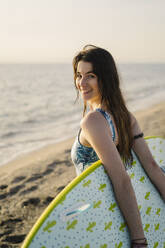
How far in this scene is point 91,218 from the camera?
1354mm

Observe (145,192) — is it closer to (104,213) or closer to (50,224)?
(104,213)

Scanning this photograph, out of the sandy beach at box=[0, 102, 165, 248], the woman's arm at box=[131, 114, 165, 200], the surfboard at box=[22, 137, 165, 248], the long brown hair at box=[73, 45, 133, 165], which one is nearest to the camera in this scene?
the surfboard at box=[22, 137, 165, 248]

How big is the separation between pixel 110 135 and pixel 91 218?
48 centimetres

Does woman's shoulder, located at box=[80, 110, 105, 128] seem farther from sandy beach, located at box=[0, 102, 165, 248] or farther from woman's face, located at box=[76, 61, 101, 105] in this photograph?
sandy beach, located at box=[0, 102, 165, 248]

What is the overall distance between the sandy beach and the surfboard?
1.45 metres

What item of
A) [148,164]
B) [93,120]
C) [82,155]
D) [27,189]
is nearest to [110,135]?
[93,120]

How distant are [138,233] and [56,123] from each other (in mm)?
8442

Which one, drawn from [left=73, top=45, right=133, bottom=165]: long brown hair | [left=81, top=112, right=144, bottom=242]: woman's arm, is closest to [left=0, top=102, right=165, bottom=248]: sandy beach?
[left=81, top=112, right=144, bottom=242]: woman's arm

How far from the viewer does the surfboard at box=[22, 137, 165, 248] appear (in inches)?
48.0

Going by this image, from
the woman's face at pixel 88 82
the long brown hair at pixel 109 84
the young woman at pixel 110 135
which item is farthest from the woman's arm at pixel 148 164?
the woman's face at pixel 88 82

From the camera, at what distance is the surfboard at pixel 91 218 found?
122 cm

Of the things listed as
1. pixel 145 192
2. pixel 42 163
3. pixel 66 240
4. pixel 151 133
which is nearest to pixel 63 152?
pixel 42 163

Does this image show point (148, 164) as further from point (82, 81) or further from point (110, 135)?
point (82, 81)

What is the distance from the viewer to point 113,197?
1458mm
